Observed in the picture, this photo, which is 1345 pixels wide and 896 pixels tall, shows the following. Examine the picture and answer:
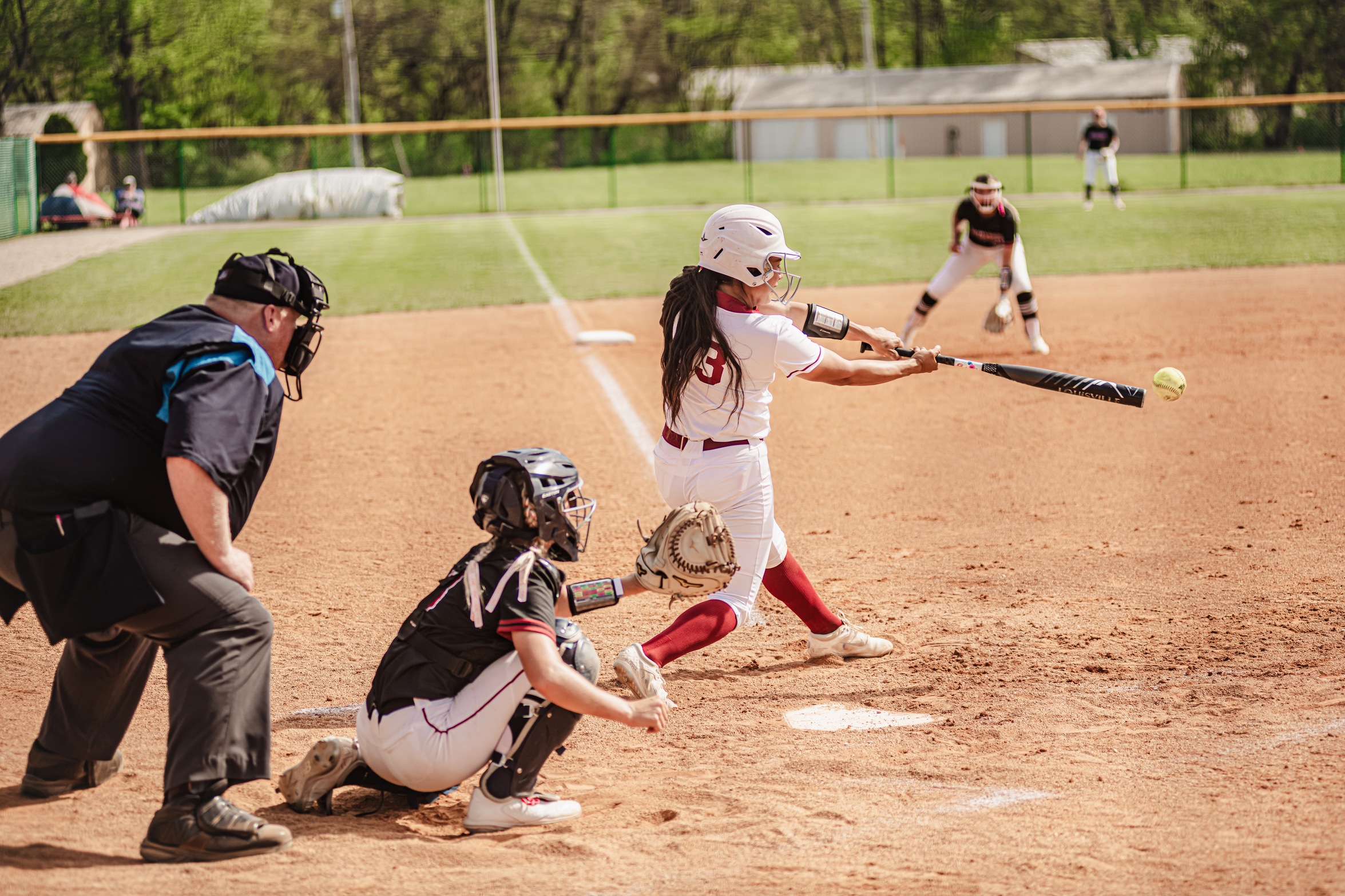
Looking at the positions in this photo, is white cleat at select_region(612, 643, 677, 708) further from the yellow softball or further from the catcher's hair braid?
the yellow softball

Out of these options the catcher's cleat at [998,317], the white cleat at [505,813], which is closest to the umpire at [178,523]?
the white cleat at [505,813]

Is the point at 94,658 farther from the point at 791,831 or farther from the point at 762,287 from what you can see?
the point at 762,287

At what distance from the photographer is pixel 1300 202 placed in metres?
28.4

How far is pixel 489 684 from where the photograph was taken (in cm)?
394

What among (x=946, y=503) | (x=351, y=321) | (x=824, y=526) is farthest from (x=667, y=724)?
(x=351, y=321)

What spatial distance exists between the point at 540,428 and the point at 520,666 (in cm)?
615

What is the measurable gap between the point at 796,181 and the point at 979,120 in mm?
19513

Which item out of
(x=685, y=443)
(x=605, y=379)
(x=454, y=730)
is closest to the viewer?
(x=454, y=730)

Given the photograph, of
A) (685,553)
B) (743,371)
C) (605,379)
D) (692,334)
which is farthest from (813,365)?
(605,379)

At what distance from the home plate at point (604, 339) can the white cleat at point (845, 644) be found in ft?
28.5

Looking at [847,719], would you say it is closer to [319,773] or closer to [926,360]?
[926,360]

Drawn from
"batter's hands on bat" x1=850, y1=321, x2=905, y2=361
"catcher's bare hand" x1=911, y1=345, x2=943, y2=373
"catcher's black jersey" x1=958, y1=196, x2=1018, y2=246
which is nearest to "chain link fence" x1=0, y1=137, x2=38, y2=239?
"catcher's black jersey" x1=958, y1=196, x2=1018, y2=246

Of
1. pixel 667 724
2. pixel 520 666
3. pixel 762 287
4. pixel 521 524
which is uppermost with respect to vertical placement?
pixel 762 287

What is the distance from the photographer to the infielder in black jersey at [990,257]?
41.3 ft
